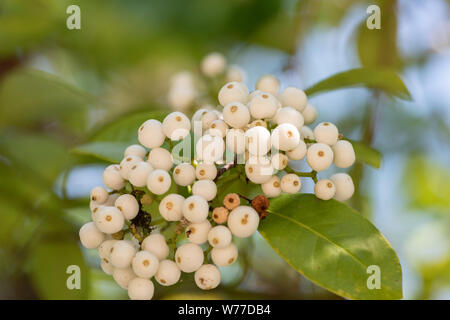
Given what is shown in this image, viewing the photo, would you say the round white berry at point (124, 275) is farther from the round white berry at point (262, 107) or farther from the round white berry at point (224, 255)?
the round white berry at point (262, 107)

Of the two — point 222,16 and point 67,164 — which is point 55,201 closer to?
point 67,164

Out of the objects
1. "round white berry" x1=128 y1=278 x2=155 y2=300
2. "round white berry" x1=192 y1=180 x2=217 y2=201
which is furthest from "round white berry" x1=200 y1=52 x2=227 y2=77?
"round white berry" x1=128 y1=278 x2=155 y2=300

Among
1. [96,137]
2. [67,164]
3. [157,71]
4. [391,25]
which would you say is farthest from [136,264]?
[157,71]

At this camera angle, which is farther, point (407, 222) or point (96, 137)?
point (407, 222)

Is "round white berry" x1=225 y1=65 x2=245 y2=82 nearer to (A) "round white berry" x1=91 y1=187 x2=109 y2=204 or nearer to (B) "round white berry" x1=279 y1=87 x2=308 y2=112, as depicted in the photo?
(B) "round white berry" x1=279 y1=87 x2=308 y2=112

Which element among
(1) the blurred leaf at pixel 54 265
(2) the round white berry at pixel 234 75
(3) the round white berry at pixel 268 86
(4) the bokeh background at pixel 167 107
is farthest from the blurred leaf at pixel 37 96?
(3) the round white berry at pixel 268 86

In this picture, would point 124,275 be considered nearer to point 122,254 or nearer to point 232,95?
point 122,254
